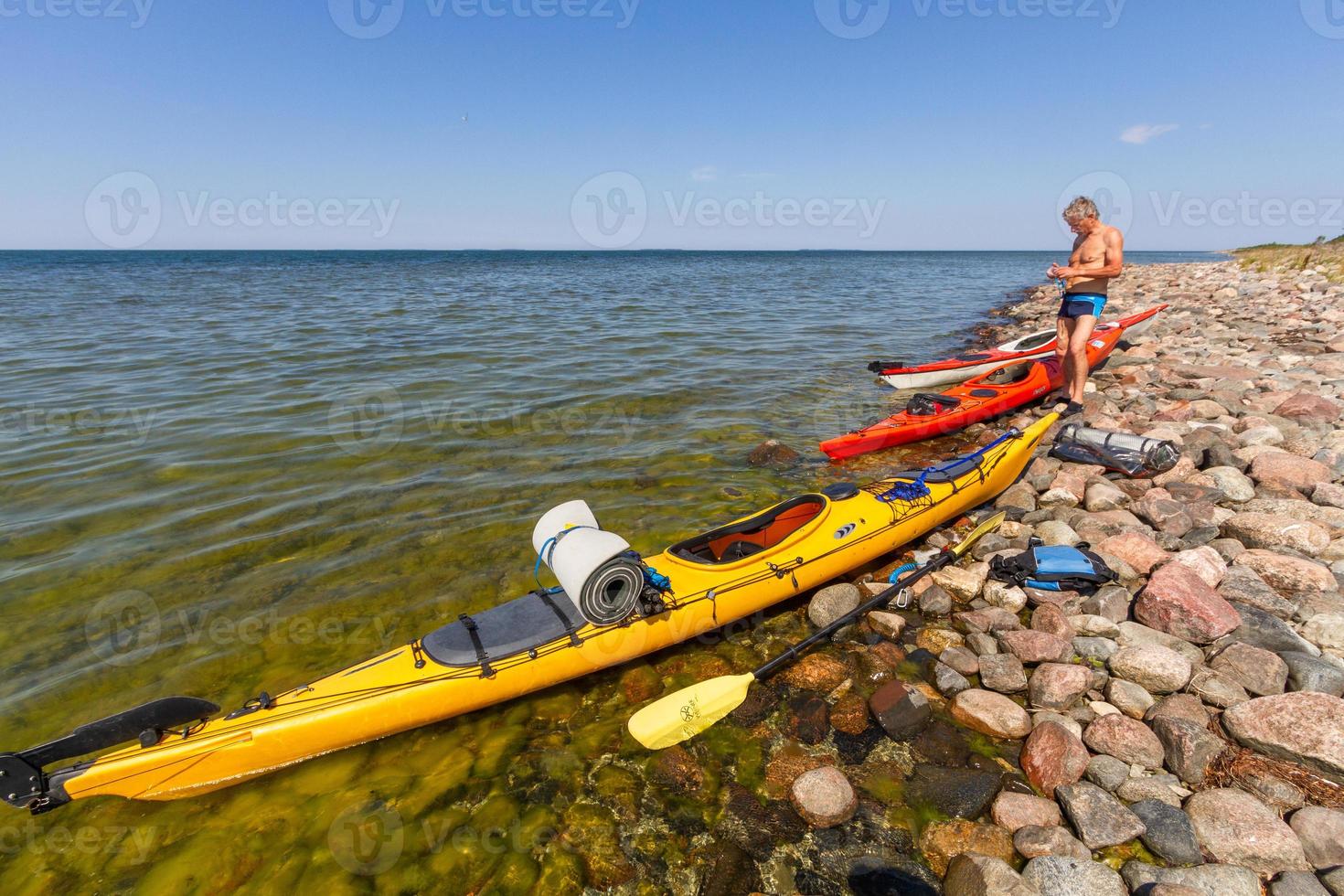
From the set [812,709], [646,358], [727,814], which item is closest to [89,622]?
[727,814]

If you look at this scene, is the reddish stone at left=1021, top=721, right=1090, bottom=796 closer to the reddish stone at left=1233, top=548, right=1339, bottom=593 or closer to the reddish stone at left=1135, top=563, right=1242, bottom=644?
the reddish stone at left=1135, top=563, right=1242, bottom=644

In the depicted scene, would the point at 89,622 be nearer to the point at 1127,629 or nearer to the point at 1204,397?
the point at 1127,629

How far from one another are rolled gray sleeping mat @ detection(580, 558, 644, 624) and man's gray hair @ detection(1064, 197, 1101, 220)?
29.1 feet

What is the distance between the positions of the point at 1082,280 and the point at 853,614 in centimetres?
715

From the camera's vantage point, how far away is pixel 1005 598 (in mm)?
5465

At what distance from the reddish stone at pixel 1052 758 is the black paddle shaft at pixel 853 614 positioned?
167 centimetres

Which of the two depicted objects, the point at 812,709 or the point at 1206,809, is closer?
the point at 1206,809

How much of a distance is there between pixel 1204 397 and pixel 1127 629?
745 centimetres

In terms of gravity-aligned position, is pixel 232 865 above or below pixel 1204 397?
below

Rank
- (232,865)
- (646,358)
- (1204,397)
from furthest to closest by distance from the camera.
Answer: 1. (646,358)
2. (1204,397)
3. (232,865)

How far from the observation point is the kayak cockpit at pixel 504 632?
4688 mm
